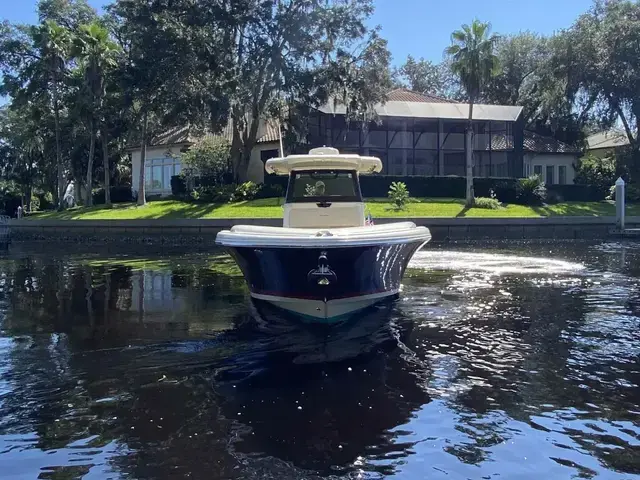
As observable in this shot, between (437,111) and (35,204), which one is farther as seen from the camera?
(35,204)

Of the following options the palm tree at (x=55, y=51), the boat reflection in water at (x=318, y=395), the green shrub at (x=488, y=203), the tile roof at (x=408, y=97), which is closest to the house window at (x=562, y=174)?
Result: the tile roof at (x=408, y=97)

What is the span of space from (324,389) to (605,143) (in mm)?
55262

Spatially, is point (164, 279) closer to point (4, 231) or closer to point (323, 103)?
point (323, 103)

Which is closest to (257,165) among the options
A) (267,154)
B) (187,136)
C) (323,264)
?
(267,154)

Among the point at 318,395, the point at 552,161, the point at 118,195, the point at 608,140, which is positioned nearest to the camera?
the point at 318,395

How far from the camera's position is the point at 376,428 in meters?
5.64

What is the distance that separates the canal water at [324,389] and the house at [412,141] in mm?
26169

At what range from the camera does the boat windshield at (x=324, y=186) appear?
11.7 metres

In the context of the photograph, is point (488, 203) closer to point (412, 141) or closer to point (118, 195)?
point (412, 141)

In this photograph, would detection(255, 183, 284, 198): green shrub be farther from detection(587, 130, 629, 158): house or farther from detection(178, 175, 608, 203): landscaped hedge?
detection(587, 130, 629, 158): house

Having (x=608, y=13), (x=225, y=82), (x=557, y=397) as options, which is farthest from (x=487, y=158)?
(x=557, y=397)

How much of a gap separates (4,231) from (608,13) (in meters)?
39.3

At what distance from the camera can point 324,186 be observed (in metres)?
11.8

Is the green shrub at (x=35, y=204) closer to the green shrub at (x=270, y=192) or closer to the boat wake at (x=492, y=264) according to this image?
the green shrub at (x=270, y=192)
